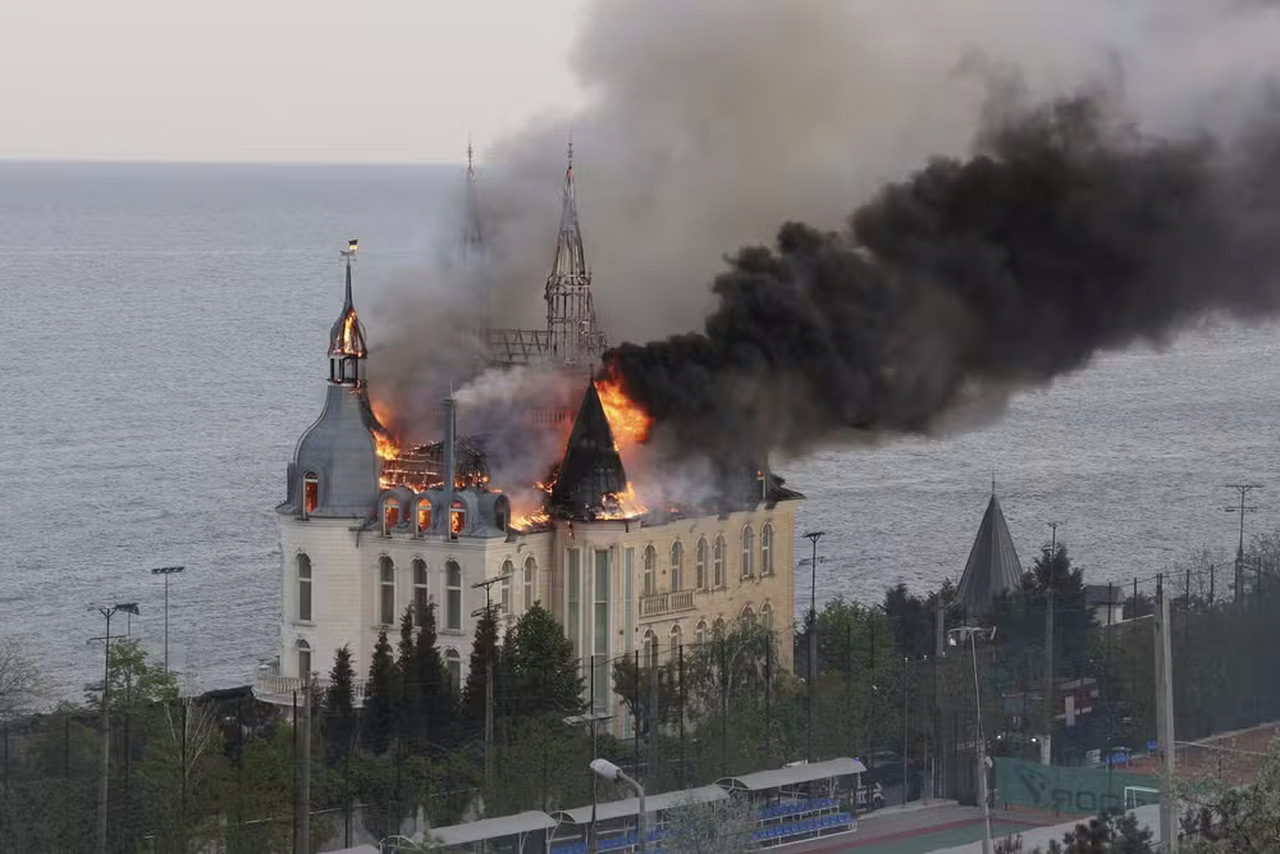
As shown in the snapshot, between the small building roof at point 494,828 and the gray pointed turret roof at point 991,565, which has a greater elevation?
the gray pointed turret roof at point 991,565

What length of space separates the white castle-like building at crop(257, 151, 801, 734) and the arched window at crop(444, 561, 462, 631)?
0.10 ft

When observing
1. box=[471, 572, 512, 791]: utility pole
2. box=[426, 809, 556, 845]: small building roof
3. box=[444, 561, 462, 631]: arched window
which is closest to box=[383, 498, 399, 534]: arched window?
box=[444, 561, 462, 631]: arched window

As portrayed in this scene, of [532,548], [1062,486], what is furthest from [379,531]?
[1062,486]

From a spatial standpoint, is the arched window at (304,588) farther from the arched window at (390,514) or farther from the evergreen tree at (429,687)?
the evergreen tree at (429,687)

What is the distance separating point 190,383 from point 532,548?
10165 centimetres

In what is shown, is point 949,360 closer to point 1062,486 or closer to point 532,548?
point 532,548

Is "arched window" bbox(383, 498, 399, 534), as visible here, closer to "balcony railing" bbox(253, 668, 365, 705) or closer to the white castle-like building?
the white castle-like building

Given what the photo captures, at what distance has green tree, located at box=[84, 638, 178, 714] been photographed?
67.6 metres

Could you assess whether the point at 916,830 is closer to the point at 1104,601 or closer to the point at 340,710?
the point at 340,710

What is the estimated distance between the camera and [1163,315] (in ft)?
236

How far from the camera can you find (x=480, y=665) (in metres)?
66.8

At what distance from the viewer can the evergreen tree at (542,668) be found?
6606 centimetres

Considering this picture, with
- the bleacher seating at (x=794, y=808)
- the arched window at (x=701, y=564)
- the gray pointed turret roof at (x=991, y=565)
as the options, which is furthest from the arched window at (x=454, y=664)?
the gray pointed turret roof at (x=991, y=565)

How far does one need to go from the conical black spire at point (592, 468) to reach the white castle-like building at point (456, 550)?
1.2 inches
